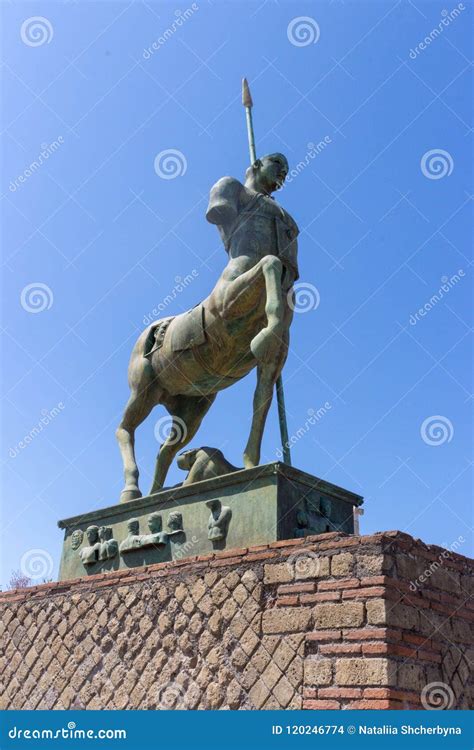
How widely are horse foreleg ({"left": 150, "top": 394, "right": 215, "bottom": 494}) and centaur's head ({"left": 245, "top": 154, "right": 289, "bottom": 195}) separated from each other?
215 cm

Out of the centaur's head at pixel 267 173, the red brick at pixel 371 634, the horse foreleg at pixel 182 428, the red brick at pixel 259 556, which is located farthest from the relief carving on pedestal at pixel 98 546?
the centaur's head at pixel 267 173

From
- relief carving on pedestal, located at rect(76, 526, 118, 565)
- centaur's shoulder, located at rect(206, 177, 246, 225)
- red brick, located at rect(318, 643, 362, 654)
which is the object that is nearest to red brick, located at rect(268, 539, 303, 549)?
red brick, located at rect(318, 643, 362, 654)

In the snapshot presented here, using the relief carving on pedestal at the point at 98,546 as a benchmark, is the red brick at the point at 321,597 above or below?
below

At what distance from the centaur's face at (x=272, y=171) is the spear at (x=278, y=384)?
17 centimetres

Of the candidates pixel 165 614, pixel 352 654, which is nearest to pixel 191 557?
pixel 165 614

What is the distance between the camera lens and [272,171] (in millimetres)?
7430

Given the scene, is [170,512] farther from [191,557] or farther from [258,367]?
[258,367]

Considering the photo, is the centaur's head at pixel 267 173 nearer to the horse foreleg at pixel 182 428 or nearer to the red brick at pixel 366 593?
the horse foreleg at pixel 182 428

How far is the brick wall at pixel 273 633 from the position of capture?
15.7ft

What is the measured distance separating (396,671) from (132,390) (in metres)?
4.24

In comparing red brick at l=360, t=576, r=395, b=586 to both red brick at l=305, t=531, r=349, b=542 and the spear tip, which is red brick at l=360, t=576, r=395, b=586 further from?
the spear tip

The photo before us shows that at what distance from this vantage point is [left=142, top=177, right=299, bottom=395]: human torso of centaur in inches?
273

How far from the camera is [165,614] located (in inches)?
239

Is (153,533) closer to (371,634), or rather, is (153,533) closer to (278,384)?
(278,384)
